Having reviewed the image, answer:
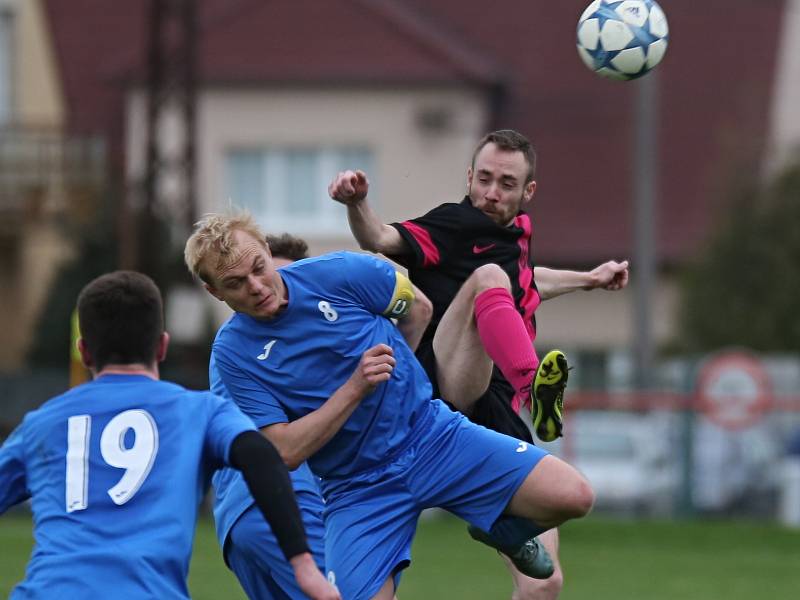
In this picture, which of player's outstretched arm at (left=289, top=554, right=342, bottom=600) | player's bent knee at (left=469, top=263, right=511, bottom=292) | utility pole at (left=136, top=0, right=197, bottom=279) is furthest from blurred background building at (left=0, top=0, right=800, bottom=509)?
player's outstretched arm at (left=289, top=554, right=342, bottom=600)

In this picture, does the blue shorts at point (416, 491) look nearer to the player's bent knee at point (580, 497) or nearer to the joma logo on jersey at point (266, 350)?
the player's bent knee at point (580, 497)

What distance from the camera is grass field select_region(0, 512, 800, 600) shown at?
12391mm

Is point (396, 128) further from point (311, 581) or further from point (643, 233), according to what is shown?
point (311, 581)

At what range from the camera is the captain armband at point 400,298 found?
A: 6.25 meters

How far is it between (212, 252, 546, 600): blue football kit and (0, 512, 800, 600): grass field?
18.4 ft

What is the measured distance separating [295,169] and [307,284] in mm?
22412

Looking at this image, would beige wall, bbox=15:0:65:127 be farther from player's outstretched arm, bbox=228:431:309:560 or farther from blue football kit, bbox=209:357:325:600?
player's outstretched arm, bbox=228:431:309:560

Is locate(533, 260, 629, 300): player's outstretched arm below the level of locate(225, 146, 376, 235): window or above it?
above

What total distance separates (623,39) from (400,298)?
→ 1739 mm

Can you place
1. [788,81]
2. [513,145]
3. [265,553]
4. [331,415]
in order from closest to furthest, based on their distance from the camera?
1. [331,415]
2. [265,553]
3. [513,145]
4. [788,81]

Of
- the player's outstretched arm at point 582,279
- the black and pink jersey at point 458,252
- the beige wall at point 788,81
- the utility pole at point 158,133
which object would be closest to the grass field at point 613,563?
the utility pole at point 158,133

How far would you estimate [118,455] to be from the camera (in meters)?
4.75

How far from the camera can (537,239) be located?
29.0m

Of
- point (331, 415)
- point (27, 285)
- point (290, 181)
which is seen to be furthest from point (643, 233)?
point (331, 415)
